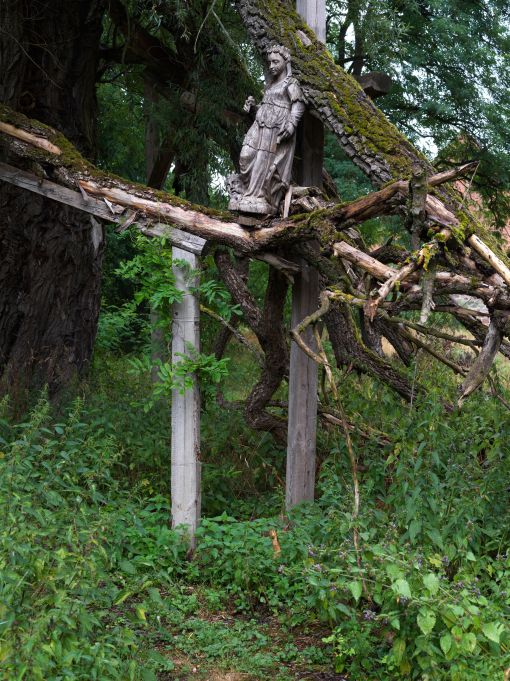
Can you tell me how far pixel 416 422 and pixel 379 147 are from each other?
1.74 meters

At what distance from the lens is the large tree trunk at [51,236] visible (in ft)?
29.6

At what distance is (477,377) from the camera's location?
469 centimetres

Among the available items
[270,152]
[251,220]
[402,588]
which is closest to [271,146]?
[270,152]

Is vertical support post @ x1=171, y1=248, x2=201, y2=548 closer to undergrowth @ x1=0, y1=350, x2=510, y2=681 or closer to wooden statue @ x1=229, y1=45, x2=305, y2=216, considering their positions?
undergrowth @ x1=0, y1=350, x2=510, y2=681

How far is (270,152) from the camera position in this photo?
6.14 m

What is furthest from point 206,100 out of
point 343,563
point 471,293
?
point 343,563

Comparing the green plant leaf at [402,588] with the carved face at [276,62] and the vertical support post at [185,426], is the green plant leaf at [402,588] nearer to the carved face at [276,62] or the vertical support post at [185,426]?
the vertical support post at [185,426]

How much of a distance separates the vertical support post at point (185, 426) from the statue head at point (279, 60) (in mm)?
1483

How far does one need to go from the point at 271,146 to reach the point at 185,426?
2014mm

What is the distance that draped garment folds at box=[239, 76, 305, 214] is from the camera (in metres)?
6.07

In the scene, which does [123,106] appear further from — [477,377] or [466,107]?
[477,377]

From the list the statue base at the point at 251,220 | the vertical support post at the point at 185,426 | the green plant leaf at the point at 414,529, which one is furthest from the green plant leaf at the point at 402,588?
the statue base at the point at 251,220

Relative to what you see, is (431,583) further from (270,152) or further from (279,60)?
(279,60)

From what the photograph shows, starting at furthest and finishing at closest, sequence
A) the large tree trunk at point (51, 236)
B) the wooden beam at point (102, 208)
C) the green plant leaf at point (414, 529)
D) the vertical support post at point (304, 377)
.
A: the large tree trunk at point (51, 236), the vertical support post at point (304, 377), the wooden beam at point (102, 208), the green plant leaf at point (414, 529)
